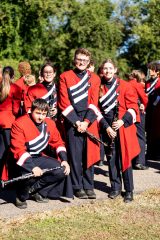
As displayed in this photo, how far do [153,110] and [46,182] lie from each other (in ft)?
12.9

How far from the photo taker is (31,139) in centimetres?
636

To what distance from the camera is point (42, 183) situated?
21.6 ft

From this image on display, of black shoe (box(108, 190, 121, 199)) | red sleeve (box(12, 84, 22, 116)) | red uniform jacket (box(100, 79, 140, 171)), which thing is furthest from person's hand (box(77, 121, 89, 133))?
red sleeve (box(12, 84, 22, 116))

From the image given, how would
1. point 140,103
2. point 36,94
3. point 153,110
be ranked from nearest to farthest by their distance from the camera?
1. point 36,94
2. point 140,103
3. point 153,110

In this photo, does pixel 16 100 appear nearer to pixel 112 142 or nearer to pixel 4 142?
pixel 4 142

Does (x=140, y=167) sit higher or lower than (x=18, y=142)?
lower

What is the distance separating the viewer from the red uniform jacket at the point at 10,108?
7.20m

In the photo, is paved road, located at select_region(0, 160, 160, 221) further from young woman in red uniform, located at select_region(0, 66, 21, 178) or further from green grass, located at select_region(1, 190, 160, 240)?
young woman in red uniform, located at select_region(0, 66, 21, 178)

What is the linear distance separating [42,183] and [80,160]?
641 mm

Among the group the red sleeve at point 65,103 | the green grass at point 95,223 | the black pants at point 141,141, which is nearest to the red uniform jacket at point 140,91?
the black pants at point 141,141

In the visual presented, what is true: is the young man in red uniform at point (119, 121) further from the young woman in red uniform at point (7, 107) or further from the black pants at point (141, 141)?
the black pants at point (141, 141)

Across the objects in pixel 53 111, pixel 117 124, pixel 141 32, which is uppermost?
pixel 141 32

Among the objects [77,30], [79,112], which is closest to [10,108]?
[79,112]

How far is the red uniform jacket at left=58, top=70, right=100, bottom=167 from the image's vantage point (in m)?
6.69
